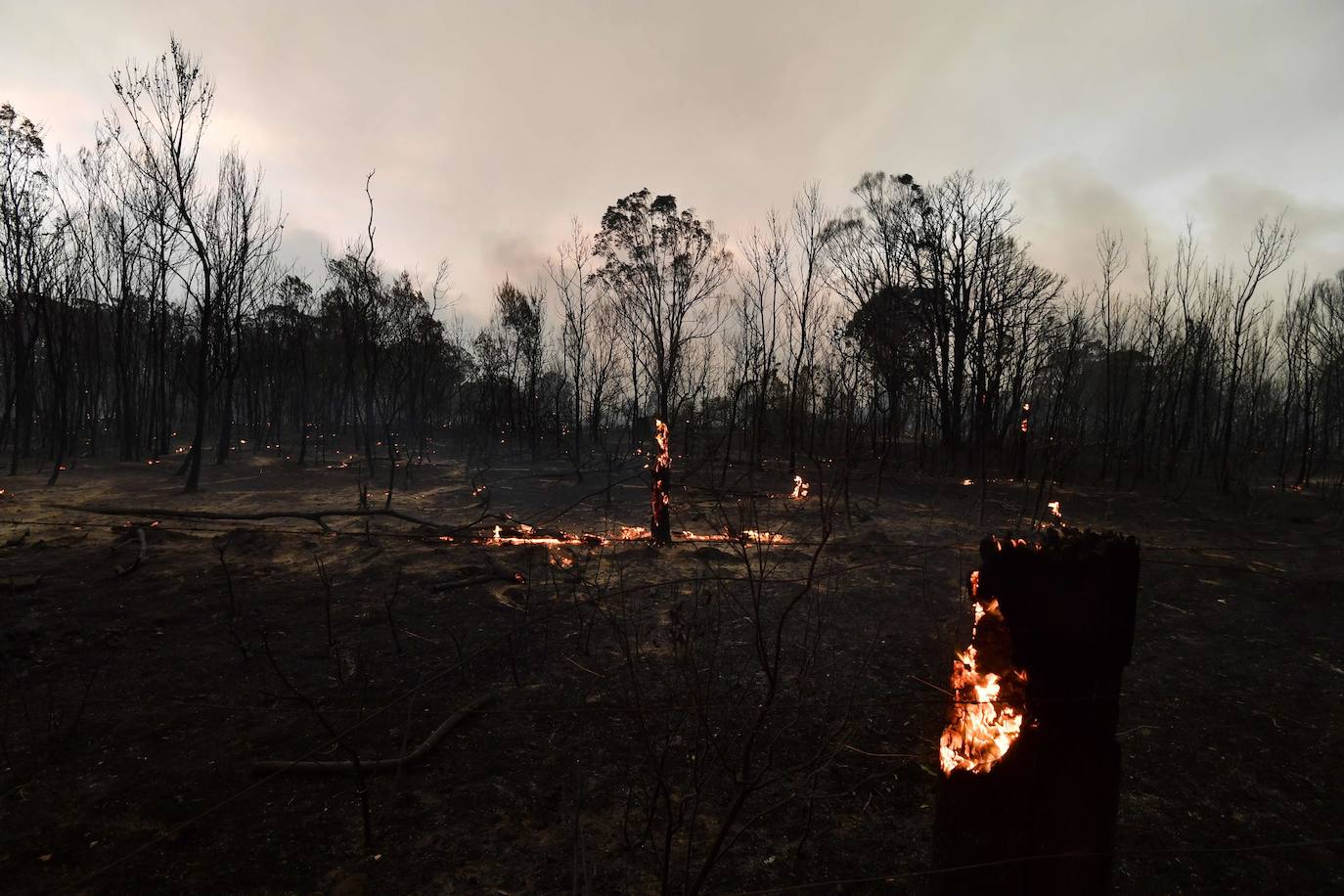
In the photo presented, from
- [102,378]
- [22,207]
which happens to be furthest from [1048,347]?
[102,378]

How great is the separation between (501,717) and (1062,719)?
4.10 metres

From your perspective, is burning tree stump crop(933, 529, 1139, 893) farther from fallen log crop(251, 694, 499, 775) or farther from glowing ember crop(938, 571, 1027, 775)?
fallen log crop(251, 694, 499, 775)

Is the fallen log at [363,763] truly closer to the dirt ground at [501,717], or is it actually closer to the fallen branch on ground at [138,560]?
the dirt ground at [501,717]

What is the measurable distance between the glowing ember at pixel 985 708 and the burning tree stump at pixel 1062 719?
4 centimetres

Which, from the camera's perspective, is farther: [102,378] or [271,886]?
[102,378]

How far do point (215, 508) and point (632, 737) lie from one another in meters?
13.8

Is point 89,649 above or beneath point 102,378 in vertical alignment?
beneath

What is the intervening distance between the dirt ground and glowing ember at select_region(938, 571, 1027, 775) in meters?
0.44

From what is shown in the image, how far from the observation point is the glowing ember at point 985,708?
1.91 metres

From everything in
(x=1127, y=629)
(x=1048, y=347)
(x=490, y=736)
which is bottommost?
(x=490, y=736)

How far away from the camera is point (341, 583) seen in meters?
7.81

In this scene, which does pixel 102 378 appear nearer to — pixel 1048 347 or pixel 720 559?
pixel 720 559

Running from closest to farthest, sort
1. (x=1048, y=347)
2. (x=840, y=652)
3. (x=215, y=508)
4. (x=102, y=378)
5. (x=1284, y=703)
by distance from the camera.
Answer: (x=1284, y=703), (x=840, y=652), (x=215, y=508), (x=1048, y=347), (x=102, y=378)

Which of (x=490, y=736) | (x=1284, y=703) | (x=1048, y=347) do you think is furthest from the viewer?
(x=1048, y=347)
